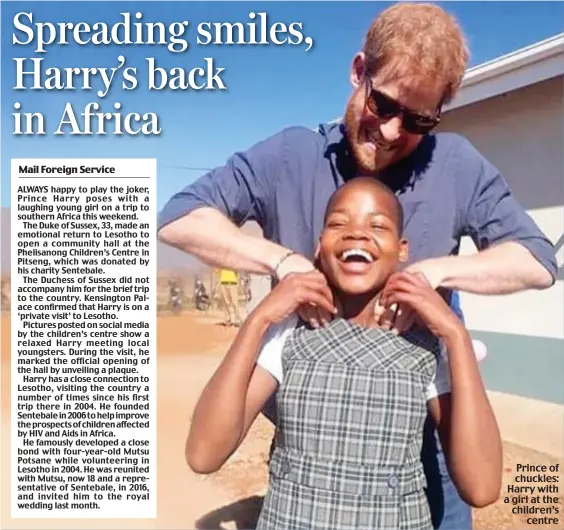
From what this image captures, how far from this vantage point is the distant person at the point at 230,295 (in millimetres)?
2662

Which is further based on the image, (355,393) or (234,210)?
(234,210)

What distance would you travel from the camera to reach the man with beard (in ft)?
8.11

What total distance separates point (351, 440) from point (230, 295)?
28.0 inches

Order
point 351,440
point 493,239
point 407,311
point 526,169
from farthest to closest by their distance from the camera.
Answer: point 526,169
point 493,239
point 407,311
point 351,440

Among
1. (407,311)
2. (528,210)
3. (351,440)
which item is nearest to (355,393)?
(351,440)

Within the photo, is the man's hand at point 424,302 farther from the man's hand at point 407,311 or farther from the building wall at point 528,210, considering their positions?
the building wall at point 528,210

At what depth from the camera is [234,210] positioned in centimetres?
258

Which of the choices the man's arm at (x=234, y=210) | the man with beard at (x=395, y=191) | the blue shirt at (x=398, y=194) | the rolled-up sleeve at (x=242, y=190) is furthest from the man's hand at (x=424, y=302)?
Answer: the rolled-up sleeve at (x=242, y=190)

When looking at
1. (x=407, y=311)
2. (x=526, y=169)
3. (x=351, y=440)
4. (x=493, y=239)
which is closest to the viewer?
(x=351, y=440)

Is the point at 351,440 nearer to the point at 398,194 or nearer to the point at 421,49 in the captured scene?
the point at 398,194

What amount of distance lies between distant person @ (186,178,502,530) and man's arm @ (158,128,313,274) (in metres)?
0.22

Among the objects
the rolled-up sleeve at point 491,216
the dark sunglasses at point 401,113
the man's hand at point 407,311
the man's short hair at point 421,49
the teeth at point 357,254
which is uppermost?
the man's short hair at point 421,49

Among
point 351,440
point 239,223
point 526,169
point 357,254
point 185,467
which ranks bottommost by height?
point 185,467

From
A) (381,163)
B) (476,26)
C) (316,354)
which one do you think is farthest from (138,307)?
(476,26)
